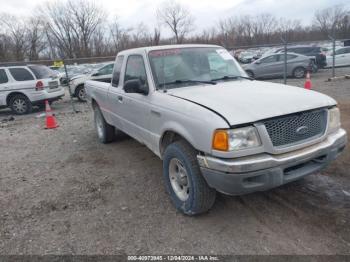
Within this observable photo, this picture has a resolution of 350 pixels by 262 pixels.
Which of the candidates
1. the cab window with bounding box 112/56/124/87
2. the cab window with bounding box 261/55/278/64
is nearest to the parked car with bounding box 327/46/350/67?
the cab window with bounding box 261/55/278/64

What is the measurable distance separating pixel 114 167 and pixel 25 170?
1639 millimetres

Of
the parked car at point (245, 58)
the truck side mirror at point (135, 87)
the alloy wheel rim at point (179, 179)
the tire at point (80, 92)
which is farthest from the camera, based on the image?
the parked car at point (245, 58)

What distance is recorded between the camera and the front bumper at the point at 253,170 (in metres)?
2.63

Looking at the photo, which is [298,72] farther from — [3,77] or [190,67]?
[3,77]

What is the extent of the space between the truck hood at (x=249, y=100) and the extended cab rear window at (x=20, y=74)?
9.40m

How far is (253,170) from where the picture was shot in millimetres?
2633

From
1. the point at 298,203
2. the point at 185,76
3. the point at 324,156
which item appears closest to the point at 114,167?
the point at 185,76

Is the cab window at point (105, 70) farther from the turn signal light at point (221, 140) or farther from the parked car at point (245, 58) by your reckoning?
the parked car at point (245, 58)

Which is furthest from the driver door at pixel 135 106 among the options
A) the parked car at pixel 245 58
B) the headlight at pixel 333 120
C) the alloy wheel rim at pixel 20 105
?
the parked car at pixel 245 58

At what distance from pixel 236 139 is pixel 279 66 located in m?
15.3

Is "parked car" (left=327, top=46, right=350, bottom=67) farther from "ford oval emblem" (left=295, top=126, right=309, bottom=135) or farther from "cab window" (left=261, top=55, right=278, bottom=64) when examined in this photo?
"ford oval emblem" (left=295, top=126, right=309, bottom=135)

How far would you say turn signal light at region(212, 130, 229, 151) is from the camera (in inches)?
104

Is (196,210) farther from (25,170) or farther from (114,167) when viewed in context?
(25,170)

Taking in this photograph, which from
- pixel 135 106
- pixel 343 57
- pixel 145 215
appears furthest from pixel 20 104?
pixel 343 57
